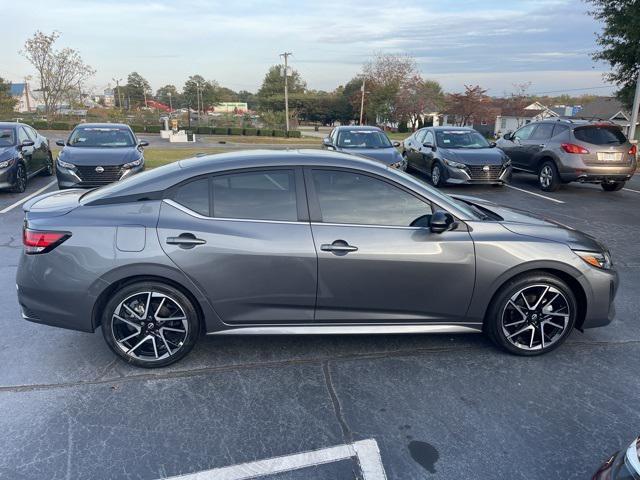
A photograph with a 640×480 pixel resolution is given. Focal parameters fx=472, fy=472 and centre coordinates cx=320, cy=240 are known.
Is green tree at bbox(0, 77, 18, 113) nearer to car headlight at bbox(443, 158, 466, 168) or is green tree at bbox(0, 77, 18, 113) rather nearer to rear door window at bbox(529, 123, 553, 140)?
car headlight at bbox(443, 158, 466, 168)

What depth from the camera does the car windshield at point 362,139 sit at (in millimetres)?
11461

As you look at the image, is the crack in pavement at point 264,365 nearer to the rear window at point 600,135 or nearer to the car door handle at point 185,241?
the car door handle at point 185,241

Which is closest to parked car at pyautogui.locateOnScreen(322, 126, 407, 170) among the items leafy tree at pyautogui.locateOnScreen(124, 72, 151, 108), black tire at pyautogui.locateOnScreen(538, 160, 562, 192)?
black tire at pyautogui.locateOnScreen(538, 160, 562, 192)

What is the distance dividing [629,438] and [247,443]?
7.33ft

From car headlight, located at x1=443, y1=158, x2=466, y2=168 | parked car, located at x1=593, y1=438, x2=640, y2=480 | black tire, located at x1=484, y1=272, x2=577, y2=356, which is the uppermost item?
car headlight, located at x1=443, y1=158, x2=466, y2=168

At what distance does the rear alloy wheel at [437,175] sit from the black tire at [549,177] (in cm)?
249

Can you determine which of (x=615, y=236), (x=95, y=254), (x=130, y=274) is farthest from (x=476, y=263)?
(x=615, y=236)

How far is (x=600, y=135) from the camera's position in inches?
411

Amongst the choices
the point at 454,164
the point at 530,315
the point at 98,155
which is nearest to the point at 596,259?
the point at 530,315

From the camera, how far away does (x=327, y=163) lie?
3.51 meters

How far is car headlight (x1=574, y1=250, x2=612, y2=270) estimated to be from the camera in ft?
11.8

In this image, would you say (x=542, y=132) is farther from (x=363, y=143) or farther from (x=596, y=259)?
(x=596, y=259)

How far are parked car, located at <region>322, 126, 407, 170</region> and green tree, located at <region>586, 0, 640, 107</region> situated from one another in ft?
31.4

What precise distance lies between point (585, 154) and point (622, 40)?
29.4 feet
